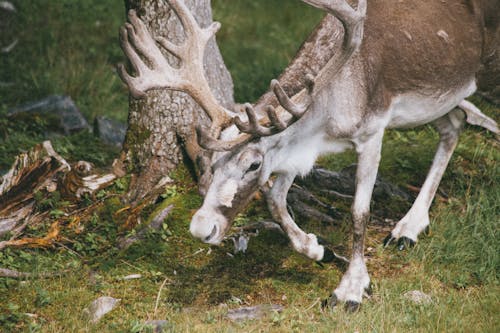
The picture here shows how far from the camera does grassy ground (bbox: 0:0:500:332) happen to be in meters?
4.96

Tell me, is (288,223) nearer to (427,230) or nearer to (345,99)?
(345,99)

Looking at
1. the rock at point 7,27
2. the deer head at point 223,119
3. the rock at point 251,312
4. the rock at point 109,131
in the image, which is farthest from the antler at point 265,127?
the rock at point 7,27

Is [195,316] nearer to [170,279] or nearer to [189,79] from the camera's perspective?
[170,279]

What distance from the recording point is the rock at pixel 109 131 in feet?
25.1

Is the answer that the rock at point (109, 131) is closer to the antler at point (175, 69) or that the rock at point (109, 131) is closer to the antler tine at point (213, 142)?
the antler at point (175, 69)

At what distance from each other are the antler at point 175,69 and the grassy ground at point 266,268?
1273mm

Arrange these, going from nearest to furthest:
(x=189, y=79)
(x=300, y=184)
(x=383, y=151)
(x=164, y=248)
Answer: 1. (x=189, y=79)
2. (x=164, y=248)
3. (x=300, y=184)
4. (x=383, y=151)

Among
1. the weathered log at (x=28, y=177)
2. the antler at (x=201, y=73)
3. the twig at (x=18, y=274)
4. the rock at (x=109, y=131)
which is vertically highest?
the antler at (x=201, y=73)

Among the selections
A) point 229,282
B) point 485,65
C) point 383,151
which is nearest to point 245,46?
point 383,151

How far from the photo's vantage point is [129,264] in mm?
5625

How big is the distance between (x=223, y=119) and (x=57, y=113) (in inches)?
154

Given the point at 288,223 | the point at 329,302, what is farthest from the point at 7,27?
the point at 329,302

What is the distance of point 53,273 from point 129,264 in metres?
0.55

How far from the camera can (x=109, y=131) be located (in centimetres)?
779
